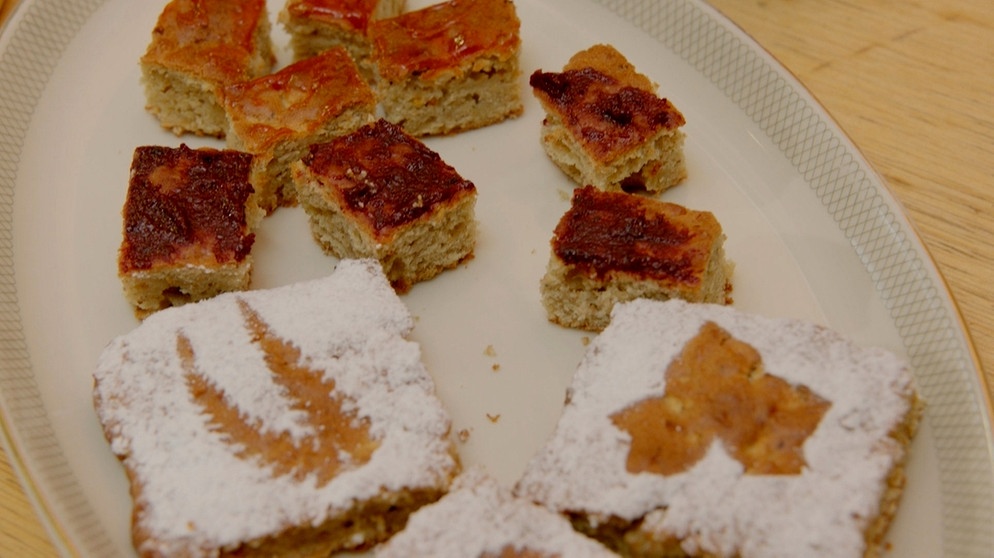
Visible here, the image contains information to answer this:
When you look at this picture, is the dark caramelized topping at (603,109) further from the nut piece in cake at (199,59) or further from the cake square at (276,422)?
the nut piece in cake at (199,59)

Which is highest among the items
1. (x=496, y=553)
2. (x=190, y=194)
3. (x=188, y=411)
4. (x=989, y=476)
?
(x=190, y=194)

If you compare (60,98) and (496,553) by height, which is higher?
(60,98)

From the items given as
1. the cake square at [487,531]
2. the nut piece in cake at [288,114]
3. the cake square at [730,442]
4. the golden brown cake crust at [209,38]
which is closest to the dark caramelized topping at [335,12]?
the golden brown cake crust at [209,38]

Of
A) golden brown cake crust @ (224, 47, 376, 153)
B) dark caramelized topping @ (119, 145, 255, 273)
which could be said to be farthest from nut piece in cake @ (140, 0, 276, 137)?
dark caramelized topping @ (119, 145, 255, 273)

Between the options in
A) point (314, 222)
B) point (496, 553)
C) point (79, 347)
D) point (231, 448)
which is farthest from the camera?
point (314, 222)

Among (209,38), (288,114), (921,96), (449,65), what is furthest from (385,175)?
(921,96)

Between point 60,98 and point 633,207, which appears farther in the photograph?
point 60,98

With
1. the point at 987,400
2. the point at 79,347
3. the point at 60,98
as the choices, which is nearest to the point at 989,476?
the point at 987,400

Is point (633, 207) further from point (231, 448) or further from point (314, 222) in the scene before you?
point (231, 448)

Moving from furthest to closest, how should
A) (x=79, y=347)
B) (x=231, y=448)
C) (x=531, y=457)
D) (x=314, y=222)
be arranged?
(x=314, y=222), (x=79, y=347), (x=531, y=457), (x=231, y=448)
